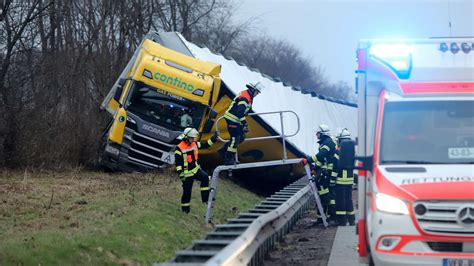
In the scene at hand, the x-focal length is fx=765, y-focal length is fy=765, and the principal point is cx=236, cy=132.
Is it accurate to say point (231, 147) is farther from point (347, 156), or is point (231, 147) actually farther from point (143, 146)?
point (347, 156)

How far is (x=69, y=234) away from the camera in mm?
9992

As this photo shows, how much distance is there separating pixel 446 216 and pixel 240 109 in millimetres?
8367

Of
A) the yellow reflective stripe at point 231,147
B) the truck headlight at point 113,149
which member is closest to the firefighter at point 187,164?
the yellow reflective stripe at point 231,147

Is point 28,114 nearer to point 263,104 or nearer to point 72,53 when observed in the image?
point 263,104

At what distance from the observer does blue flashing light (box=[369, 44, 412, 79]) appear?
26.6 ft

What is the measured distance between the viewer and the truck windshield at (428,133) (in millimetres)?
7859

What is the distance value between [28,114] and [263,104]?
6159mm

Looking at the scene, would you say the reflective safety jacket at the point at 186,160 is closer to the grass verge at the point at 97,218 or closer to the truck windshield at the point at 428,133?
the grass verge at the point at 97,218

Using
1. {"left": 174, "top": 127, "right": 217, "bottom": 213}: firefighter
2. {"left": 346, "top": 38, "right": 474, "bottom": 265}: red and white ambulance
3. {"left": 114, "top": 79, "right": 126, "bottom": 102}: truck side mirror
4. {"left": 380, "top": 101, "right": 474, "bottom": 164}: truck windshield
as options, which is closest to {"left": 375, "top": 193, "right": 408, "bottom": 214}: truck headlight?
{"left": 346, "top": 38, "right": 474, "bottom": 265}: red and white ambulance

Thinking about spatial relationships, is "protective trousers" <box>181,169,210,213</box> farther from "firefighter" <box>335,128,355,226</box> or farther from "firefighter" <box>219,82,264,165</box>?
"firefighter" <box>335,128,355,226</box>

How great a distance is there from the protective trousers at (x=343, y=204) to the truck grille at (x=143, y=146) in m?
4.81

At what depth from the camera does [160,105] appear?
18.2 m

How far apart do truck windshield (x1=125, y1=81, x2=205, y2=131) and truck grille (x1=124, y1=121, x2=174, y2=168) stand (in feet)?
1.42

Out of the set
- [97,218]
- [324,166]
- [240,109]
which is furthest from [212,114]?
[97,218]
